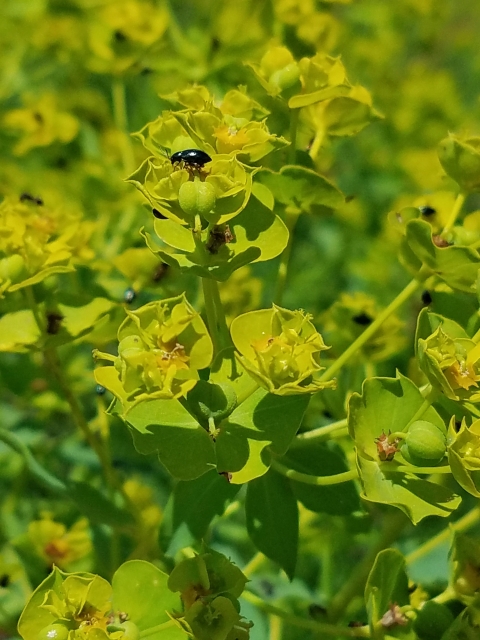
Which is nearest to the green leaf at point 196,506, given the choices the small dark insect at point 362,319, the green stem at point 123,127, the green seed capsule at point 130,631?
the green seed capsule at point 130,631

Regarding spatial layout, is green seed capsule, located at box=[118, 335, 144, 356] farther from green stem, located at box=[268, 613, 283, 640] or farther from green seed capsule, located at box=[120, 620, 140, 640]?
green stem, located at box=[268, 613, 283, 640]

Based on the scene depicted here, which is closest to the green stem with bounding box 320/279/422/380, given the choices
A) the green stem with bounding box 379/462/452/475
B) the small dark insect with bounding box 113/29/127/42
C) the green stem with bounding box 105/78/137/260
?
the green stem with bounding box 379/462/452/475

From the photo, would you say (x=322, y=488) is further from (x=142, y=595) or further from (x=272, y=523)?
(x=142, y=595)

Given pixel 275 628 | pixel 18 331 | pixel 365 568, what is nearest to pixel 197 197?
pixel 18 331

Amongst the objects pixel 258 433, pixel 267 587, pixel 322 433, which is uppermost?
pixel 258 433

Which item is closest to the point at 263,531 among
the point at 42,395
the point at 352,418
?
the point at 352,418

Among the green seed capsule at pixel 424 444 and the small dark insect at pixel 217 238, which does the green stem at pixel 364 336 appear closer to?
the green seed capsule at pixel 424 444
